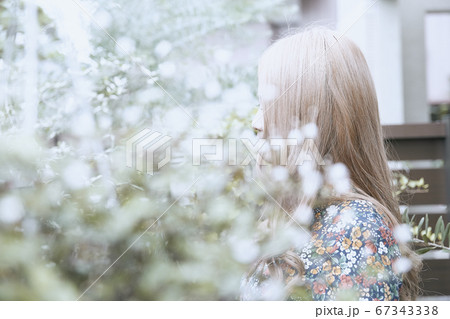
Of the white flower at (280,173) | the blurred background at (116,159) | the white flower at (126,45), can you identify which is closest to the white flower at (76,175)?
the blurred background at (116,159)

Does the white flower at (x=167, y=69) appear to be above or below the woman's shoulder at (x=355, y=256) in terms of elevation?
above

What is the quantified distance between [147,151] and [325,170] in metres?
0.29

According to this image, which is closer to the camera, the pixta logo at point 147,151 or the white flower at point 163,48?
the pixta logo at point 147,151

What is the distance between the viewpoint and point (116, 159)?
67 cm

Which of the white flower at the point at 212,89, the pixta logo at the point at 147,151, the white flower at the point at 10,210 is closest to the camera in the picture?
the white flower at the point at 10,210

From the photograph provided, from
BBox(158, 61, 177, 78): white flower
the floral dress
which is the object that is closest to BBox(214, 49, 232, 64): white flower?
BBox(158, 61, 177, 78): white flower

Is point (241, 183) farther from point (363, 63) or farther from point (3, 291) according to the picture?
point (3, 291)

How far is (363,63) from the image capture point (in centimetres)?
74

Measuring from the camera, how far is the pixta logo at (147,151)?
676 mm

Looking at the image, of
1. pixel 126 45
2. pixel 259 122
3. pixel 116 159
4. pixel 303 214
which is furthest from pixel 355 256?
pixel 126 45

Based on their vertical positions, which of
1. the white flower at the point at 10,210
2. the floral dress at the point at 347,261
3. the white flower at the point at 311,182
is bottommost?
the floral dress at the point at 347,261

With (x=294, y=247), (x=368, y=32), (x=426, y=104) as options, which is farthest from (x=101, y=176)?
(x=426, y=104)

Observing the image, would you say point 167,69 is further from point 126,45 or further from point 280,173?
point 280,173

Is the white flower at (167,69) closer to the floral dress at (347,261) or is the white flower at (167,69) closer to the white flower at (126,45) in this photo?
the white flower at (126,45)
